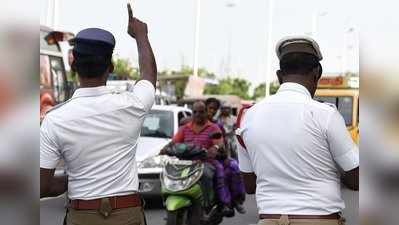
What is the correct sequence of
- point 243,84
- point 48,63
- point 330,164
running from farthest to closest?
1. point 243,84
2. point 48,63
3. point 330,164

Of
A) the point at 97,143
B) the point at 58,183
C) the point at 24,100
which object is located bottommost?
the point at 58,183

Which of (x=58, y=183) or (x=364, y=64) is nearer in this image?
(x=364, y=64)

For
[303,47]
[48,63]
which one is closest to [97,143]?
[303,47]

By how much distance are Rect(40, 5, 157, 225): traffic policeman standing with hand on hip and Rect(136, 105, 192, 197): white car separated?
4850 millimetres

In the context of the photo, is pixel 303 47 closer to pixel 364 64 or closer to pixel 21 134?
pixel 364 64

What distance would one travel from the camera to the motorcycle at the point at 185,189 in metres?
6.48

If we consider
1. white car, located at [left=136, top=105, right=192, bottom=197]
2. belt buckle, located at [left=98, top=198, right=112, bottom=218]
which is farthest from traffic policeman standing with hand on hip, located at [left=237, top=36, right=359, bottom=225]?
white car, located at [left=136, top=105, right=192, bottom=197]

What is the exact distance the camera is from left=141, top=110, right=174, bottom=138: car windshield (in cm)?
977

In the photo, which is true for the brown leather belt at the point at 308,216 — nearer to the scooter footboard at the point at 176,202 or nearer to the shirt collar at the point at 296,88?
the shirt collar at the point at 296,88

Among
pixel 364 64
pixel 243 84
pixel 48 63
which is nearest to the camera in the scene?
pixel 364 64

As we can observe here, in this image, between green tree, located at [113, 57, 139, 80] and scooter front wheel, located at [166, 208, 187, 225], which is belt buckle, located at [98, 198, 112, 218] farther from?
scooter front wheel, located at [166, 208, 187, 225]

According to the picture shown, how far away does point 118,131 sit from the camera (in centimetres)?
261

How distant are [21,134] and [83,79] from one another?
27.4 inches

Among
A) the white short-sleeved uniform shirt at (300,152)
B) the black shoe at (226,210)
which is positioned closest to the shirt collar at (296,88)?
the white short-sleeved uniform shirt at (300,152)
